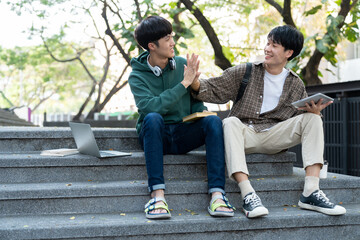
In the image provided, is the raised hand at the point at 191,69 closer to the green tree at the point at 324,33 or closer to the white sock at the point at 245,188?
the white sock at the point at 245,188

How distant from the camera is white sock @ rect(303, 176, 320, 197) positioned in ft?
10.3

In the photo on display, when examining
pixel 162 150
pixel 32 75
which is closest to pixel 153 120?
pixel 162 150

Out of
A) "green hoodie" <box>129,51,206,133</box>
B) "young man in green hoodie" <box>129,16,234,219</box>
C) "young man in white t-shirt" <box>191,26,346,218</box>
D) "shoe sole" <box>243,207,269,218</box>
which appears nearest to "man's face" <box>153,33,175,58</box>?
"young man in green hoodie" <box>129,16,234,219</box>

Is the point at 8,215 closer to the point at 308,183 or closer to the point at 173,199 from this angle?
the point at 173,199

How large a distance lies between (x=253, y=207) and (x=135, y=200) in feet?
2.74

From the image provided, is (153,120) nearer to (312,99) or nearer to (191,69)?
(191,69)

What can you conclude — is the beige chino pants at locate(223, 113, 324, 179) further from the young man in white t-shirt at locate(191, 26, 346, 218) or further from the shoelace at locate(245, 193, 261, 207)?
the shoelace at locate(245, 193, 261, 207)

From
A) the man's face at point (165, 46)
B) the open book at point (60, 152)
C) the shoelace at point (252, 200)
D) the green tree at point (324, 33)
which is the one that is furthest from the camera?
the green tree at point (324, 33)

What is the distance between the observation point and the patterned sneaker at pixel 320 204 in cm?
300

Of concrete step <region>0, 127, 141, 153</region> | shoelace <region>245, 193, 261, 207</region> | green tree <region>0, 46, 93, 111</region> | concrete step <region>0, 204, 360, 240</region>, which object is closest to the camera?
concrete step <region>0, 204, 360, 240</region>

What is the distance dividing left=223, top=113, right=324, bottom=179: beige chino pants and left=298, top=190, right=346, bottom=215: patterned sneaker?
0.76ft

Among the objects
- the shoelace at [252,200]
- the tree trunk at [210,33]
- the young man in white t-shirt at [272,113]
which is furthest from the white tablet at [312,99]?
the tree trunk at [210,33]

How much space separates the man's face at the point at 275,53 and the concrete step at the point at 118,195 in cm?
96

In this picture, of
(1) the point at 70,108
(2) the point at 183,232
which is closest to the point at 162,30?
(2) the point at 183,232
